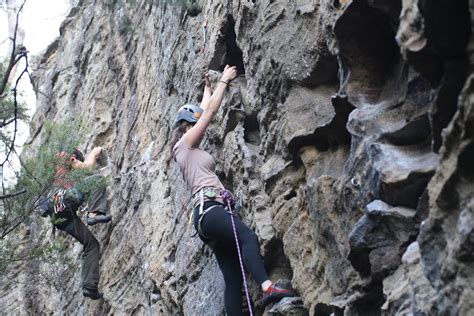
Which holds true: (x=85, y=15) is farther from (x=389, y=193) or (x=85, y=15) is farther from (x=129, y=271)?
(x=389, y=193)

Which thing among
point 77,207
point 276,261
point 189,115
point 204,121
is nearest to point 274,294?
point 276,261

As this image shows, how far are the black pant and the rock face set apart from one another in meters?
0.21

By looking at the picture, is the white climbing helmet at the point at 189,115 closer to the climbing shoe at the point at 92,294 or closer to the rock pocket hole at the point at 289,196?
the rock pocket hole at the point at 289,196

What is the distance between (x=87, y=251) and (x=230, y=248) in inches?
189

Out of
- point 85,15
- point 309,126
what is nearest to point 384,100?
point 309,126

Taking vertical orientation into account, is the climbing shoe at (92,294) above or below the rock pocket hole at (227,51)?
below

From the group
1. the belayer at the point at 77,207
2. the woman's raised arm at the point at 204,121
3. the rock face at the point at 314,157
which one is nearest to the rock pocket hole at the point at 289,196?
the rock face at the point at 314,157

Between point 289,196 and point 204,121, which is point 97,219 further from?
point 289,196

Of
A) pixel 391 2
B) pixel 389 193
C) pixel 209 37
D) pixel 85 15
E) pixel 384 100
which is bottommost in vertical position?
pixel 389 193

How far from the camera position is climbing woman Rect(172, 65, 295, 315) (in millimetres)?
5371

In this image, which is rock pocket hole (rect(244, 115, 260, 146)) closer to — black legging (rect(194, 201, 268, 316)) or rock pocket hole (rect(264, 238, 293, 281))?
black legging (rect(194, 201, 268, 316))

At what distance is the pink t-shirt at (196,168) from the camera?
588cm

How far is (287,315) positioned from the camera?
16.3 feet

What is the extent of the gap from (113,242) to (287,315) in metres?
5.49
